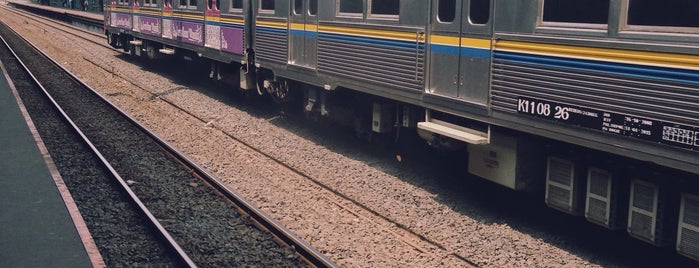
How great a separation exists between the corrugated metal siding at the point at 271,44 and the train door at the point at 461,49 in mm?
4970

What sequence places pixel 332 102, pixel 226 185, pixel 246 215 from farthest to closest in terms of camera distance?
pixel 332 102 < pixel 226 185 < pixel 246 215

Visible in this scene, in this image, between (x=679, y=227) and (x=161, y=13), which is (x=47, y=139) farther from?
(x=679, y=227)

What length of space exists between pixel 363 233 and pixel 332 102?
16.1 ft

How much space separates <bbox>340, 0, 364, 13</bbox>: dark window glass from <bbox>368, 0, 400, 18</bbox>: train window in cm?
24

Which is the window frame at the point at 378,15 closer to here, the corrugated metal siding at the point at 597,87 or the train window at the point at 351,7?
the train window at the point at 351,7

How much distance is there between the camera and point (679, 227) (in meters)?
6.60

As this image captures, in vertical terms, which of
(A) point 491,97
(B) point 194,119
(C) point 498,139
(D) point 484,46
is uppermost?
(D) point 484,46

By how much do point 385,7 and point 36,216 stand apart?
5.18 m

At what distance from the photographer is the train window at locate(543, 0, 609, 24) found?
6.85 m

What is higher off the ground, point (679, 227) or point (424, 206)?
point (679, 227)

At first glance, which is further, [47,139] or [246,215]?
[47,139]

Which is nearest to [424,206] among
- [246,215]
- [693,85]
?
[246,215]

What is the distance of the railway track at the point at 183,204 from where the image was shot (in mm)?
7543

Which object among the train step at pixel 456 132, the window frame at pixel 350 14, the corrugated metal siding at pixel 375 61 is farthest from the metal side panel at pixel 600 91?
the window frame at pixel 350 14
